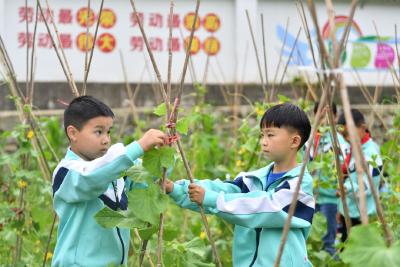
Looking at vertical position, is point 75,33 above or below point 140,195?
above

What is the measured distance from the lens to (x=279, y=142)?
107 inches

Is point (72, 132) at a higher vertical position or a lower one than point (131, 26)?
lower

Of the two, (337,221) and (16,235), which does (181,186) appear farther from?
(337,221)

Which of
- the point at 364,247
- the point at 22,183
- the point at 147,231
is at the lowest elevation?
the point at 22,183

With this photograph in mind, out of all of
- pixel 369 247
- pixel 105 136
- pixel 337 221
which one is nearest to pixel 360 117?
pixel 337 221

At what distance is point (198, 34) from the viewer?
8070mm

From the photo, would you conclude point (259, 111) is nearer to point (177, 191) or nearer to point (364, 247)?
point (177, 191)

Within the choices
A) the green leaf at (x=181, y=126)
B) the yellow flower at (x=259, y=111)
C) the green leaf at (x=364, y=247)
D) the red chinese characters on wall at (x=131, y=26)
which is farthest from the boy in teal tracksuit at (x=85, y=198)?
the red chinese characters on wall at (x=131, y=26)

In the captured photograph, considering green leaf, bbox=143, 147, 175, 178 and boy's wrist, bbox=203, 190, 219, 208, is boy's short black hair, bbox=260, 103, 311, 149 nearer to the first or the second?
boy's wrist, bbox=203, 190, 219, 208

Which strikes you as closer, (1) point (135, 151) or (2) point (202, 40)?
(1) point (135, 151)

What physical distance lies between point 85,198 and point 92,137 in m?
0.21

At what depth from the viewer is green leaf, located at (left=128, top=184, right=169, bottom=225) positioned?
250 cm

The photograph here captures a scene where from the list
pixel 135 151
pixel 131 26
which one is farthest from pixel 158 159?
pixel 131 26

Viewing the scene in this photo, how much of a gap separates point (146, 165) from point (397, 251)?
34.1 inches
